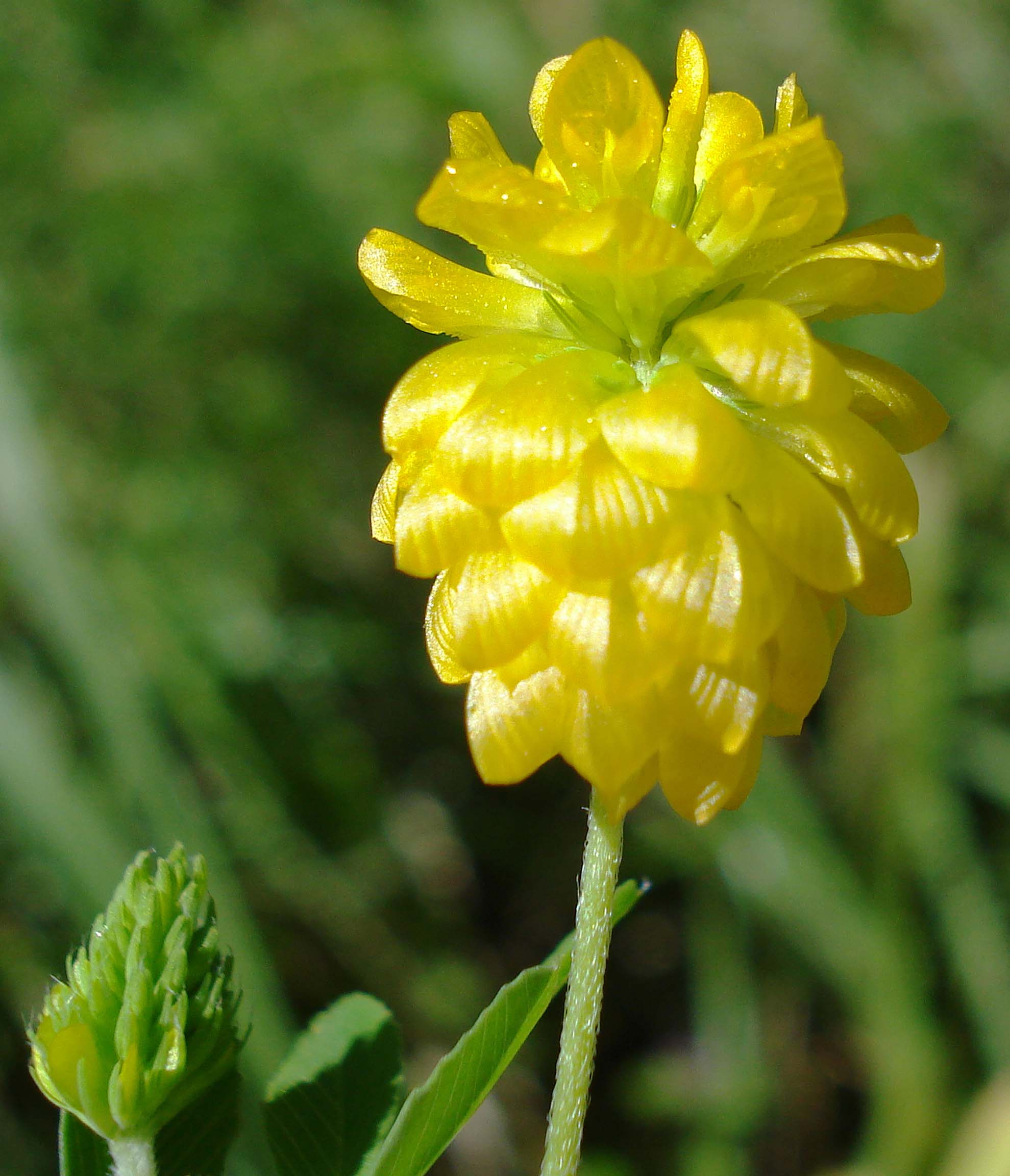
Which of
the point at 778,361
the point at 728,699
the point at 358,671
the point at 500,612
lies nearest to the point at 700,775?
the point at 728,699

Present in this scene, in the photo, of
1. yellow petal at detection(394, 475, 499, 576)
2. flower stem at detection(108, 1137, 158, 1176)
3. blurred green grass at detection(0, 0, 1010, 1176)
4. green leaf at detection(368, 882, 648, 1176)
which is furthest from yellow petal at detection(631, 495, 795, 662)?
blurred green grass at detection(0, 0, 1010, 1176)

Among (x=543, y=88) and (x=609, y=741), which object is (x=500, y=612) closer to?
(x=609, y=741)

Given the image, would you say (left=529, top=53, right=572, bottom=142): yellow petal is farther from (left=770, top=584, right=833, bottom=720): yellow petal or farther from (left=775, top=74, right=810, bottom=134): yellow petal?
(left=770, top=584, right=833, bottom=720): yellow petal

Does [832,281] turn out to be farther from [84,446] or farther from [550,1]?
[550,1]

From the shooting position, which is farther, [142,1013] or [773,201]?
[773,201]

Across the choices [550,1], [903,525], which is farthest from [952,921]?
[550,1]

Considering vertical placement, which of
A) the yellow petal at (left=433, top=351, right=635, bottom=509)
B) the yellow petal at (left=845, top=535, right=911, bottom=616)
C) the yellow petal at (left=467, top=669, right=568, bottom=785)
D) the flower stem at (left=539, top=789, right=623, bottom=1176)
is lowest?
the flower stem at (left=539, top=789, right=623, bottom=1176)

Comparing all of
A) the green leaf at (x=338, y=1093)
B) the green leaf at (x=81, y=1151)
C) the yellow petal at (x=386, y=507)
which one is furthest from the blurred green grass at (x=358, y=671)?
the yellow petal at (x=386, y=507)
